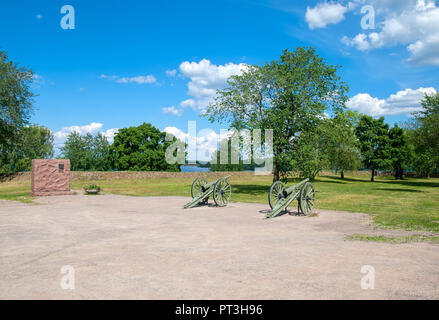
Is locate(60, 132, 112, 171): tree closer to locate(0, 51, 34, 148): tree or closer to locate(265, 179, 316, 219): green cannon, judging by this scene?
locate(0, 51, 34, 148): tree

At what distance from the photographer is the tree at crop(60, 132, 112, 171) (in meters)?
45.8

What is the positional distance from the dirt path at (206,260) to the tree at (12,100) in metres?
26.8

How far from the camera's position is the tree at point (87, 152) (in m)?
45.8

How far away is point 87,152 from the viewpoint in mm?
46688

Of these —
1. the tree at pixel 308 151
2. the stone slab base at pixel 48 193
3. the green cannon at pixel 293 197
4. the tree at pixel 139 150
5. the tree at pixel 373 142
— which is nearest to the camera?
the green cannon at pixel 293 197

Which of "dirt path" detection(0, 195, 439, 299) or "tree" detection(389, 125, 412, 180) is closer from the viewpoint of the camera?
"dirt path" detection(0, 195, 439, 299)

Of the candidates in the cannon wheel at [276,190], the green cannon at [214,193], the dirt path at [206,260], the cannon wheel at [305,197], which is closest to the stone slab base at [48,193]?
the dirt path at [206,260]

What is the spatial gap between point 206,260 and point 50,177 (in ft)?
57.4

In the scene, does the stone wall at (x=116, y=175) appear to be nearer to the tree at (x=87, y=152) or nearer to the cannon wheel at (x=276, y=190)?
the tree at (x=87, y=152)

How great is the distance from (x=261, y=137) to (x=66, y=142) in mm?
33349

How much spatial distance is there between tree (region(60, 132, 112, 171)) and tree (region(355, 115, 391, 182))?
37.2 metres

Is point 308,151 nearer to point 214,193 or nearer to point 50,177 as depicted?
point 214,193

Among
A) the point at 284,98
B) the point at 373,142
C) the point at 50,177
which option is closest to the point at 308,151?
the point at 284,98

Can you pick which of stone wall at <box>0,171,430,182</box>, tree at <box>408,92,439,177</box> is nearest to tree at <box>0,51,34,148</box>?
stone wall at <box>0,171,430,182</box>
